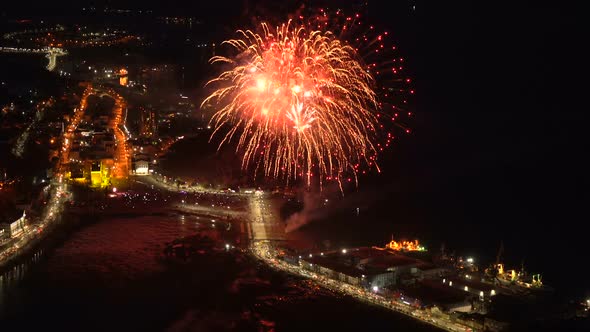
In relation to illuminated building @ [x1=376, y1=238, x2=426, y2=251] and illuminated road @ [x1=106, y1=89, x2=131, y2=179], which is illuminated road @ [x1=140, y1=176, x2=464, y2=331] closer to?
illuminated road @ [x1=106, y1=89, x2=131, y2=179]

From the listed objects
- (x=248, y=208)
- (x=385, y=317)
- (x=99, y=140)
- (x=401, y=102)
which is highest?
(x=401, y=102)

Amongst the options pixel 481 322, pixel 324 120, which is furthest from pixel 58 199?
pixel 481 322

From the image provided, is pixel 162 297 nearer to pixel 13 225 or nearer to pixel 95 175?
pixel 13 225

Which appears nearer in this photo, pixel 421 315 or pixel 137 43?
pixel 421 315

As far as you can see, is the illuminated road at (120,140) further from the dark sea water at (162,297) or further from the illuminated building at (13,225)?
the dark sea water at (162,297)

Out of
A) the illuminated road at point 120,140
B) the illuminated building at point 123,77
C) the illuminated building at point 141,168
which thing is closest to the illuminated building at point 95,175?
the illuminated road at point 120,140

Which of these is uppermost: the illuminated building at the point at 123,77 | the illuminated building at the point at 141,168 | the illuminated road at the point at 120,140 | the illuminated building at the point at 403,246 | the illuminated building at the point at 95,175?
the illuminated building at the point at 123,77

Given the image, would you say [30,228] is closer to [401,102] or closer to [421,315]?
A: [421,315]

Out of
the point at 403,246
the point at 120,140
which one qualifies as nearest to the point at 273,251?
the point at 403,246

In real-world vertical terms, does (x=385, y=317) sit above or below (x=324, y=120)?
below
